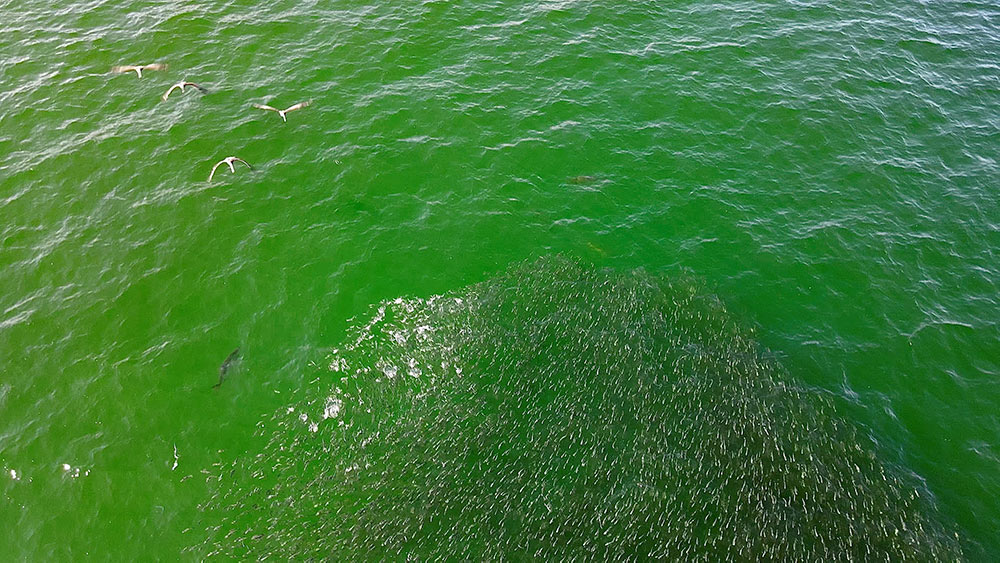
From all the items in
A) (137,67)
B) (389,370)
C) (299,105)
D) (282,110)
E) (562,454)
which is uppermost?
(137,67)

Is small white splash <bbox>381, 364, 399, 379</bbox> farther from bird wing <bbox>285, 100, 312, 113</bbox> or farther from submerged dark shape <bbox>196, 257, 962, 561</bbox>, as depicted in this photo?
bird wing <bbox>285, 100, 312, 113</bbox>

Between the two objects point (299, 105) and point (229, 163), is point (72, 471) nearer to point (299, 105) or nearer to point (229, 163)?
point (229, 163)

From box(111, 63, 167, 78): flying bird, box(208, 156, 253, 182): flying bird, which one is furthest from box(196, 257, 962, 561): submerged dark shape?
box(111, 63, 167, 78): flying bird

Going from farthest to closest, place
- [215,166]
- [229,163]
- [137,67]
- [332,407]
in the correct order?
[137,67] → [229,163] → [215,166] → [332,407]

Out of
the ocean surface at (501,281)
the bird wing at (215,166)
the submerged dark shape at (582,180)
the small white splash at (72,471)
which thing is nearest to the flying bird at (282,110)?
the ocean surface at (501,281)

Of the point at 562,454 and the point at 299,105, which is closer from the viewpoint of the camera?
the point at 562,454

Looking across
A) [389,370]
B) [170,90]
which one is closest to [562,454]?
[389,370]
